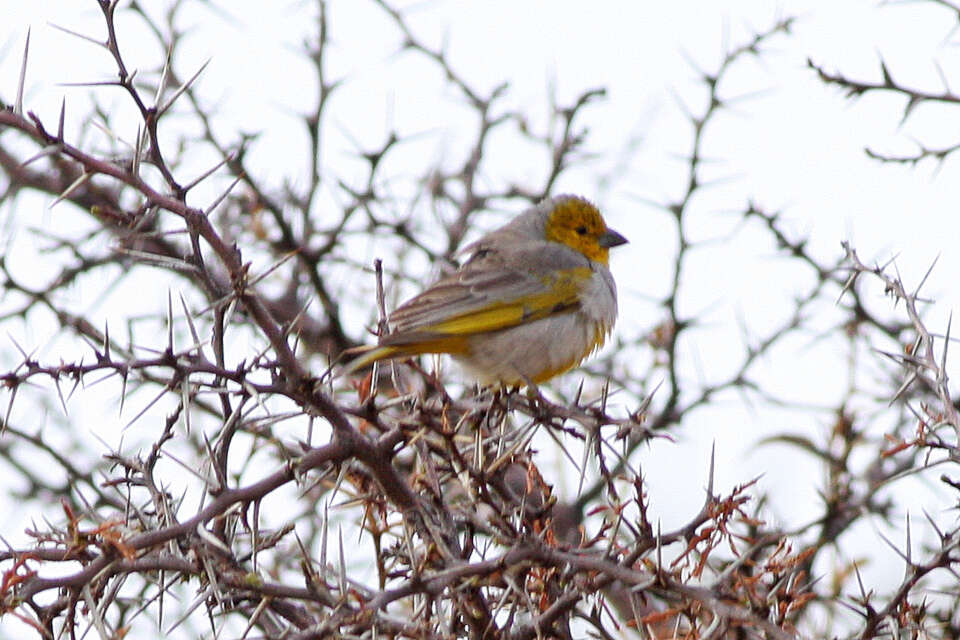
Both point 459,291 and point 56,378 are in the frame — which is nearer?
point 56,378

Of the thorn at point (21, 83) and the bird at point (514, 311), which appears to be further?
the bird at point (514, 311)

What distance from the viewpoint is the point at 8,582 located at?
8.98 ft

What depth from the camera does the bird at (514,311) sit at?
16.5ft

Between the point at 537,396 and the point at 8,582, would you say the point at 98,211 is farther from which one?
the point at 537,396

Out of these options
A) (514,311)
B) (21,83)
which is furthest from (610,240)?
(21,83)

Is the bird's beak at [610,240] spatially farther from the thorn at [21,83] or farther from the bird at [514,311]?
the thorn at [21,83]

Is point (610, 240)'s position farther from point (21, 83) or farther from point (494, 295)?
point (21, 83)

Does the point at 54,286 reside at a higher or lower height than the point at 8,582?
higher

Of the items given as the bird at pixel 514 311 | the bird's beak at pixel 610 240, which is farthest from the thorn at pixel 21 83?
the bird's beak at pixel 610 240

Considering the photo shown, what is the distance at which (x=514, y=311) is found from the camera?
5480mm

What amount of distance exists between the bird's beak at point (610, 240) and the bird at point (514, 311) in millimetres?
132

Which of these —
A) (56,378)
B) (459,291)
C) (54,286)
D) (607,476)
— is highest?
(54,286)

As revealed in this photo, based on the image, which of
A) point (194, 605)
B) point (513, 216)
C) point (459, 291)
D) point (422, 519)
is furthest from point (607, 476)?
point (513, 216)

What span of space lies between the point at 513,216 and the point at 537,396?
2.75 m
